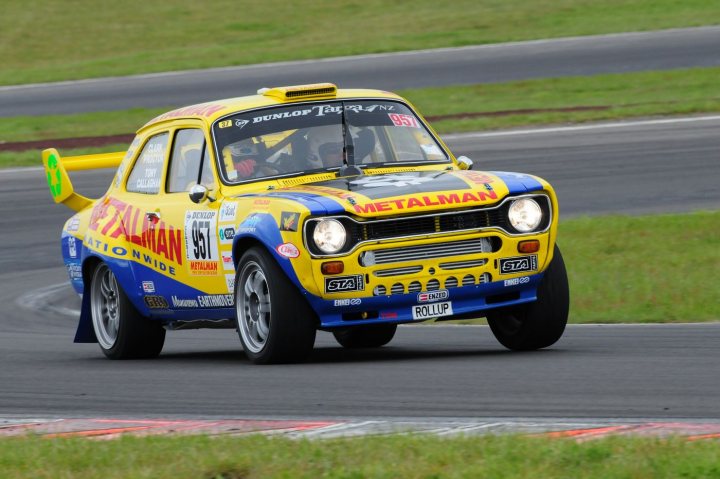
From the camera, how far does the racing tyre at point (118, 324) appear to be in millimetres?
9750

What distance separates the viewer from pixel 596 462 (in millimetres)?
4875

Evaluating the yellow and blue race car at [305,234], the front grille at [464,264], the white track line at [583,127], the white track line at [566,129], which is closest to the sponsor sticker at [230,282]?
the yellow and blue race car at [305,234]

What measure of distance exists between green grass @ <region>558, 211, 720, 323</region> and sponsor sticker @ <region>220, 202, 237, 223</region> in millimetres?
3377

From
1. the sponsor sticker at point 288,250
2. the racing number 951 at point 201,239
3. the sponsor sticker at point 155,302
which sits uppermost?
the sponsor sticker at point 288,250

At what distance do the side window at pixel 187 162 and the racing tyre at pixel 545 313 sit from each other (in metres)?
2.04

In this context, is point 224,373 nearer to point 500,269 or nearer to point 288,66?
point 500,269

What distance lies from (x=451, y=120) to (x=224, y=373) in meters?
16.1

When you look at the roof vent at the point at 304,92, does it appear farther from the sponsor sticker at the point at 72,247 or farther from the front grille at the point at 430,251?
the sponsor sticker at the point at 72,247

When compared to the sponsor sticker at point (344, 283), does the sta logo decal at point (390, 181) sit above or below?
above

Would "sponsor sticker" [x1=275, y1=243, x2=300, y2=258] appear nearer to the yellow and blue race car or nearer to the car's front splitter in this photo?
the yellow and blue race car

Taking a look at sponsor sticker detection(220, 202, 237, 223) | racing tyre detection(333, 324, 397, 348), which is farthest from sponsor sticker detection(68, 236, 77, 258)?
sponsor sticker detection(220, 202, 237, 223)

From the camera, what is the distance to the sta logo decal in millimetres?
8270

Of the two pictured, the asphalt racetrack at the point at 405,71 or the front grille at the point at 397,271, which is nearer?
the front grille at the point at 397,271

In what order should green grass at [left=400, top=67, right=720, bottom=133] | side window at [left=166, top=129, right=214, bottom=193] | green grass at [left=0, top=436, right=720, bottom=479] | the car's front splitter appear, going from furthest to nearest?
1. green grass at [left=400, top=67, right=720, bottom=133]
2. side window at [left=166, top=129, right=214, bottom=193]
3. the car's front splitter
4. green grass at [left=0, top=436, right=720, bottom=479]
